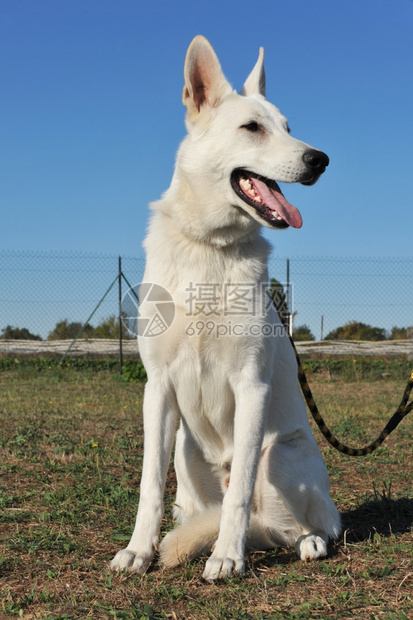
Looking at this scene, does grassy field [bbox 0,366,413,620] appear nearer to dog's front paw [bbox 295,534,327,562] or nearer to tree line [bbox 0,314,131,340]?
dog's front paw [bbox 295,534,327,562]

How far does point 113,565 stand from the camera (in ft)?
7.72

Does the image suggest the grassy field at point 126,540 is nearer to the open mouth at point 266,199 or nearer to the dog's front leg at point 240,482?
the dog's front leg at point 240,482

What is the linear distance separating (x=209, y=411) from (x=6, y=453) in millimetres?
2395

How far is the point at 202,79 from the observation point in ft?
8.96

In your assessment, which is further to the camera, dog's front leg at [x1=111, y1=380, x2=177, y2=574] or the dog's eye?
the dog's eye

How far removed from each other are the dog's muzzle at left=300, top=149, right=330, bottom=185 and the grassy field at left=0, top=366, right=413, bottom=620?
5.26 feet

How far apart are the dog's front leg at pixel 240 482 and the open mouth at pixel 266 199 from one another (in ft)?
2.26

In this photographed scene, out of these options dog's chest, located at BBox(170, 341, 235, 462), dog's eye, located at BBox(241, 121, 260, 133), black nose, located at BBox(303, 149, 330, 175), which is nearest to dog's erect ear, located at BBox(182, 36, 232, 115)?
dog's eye, located at BBox(241, 121, 260, 133)

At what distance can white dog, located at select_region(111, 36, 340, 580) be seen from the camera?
2420 millimetres

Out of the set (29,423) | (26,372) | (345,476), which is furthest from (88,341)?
(345,476)

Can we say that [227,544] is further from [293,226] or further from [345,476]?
[345,476]

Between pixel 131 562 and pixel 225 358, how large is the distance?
0.89 m

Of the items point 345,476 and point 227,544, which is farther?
point 345,476

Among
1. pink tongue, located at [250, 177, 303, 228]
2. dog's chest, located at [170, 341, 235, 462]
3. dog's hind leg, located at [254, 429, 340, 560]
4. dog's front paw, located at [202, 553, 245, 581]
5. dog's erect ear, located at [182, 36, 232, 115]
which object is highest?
dog's erect ear, located at [182, 36, 232, 115]
